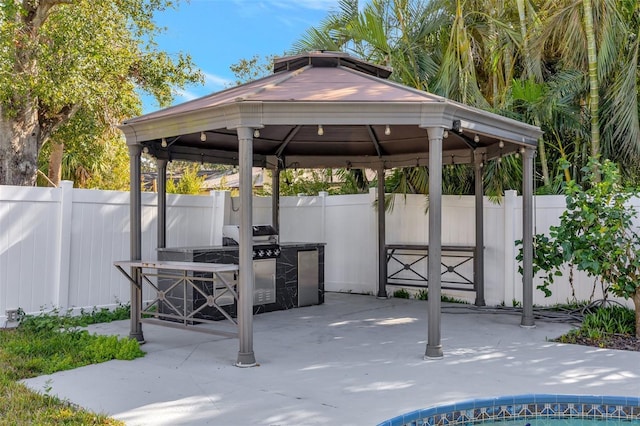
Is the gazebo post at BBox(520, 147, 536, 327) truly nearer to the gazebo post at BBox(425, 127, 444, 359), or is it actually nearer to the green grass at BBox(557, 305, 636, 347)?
the green grass at BBox(557, 305, 636, 347)

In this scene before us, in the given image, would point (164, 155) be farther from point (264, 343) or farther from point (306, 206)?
point (306, 206)

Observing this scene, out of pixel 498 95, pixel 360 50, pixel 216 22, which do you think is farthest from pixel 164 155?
pixel 216 22

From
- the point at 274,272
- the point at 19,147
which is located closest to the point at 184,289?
the point at 274,272

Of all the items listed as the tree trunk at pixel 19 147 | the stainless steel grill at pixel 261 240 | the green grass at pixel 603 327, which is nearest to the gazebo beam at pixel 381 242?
the stainless steel grill at pixel 261 240

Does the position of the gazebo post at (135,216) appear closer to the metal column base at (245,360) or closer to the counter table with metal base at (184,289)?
the counter table with metal base at (184,289)

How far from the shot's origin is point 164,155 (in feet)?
22.4

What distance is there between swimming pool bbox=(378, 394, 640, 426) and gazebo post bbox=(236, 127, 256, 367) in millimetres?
1881

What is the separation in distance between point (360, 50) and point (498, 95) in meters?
2.35

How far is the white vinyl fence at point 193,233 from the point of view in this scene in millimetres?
6324

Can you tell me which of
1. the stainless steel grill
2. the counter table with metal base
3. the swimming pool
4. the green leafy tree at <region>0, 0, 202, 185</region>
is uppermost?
the green leafy tree at <region>0, 0, 202, 185</region>

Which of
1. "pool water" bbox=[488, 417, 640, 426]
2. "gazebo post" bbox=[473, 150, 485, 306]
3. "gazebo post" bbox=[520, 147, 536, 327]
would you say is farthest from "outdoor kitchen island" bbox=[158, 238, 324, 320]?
"pool water" bbox=[488, 417, 640, 426]

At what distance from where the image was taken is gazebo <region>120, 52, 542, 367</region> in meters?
4.98

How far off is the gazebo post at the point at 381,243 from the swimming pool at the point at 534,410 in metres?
5.10

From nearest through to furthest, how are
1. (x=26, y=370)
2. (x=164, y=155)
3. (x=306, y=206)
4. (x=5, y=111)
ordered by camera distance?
(x=26, y=370)
(x=164, y=155)
(x=5, y=111)
(x=306, y=206)
